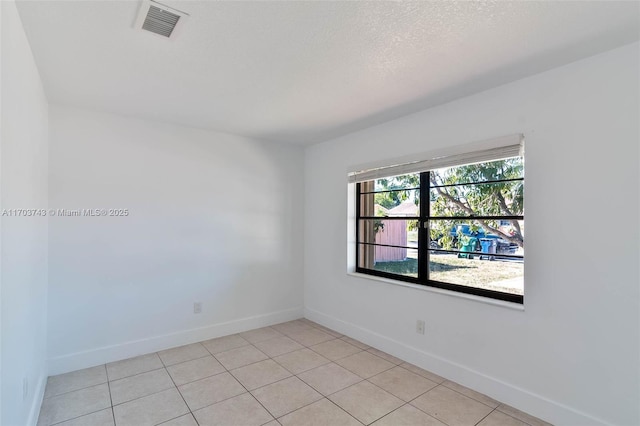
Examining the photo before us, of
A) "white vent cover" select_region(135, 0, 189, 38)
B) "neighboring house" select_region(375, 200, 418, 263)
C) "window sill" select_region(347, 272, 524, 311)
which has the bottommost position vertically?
"window sill" select_region(347, 272, 524, 311)

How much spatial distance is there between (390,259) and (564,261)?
1.60 m

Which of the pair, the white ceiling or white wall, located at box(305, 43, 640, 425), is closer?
the white ceiling

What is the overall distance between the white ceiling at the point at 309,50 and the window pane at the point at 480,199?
0.76 metres

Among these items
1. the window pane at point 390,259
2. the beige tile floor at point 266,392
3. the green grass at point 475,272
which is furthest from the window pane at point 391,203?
the beige tile floor at point 266,392

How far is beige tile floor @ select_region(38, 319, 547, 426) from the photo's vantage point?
215cm

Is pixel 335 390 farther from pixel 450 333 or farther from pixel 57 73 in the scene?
pixel 57 73

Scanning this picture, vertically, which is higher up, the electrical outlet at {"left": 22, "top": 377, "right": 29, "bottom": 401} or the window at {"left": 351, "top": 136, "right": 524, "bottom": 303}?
the window at {"left": 351, "top": 136, "right": 524, "bottom": 303}

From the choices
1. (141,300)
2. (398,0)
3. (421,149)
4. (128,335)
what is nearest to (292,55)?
(398,0)

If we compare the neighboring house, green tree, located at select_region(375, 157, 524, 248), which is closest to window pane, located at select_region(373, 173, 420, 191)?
green tree, located at select_region(375, 157, 524, 248)

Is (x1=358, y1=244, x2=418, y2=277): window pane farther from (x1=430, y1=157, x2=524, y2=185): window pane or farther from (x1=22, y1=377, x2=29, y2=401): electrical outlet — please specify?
(x1=22, y1=377, x2=29, y2=401): electrical outlet

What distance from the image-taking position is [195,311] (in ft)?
11.5

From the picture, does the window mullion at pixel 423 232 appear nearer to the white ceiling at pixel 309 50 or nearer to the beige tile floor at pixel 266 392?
the white ceiling at pixel 309 50

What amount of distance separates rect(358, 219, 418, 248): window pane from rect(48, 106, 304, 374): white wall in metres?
1.03

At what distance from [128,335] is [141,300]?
33 centimetres
